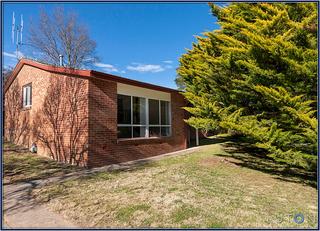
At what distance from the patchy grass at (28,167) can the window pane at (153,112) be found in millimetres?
4291

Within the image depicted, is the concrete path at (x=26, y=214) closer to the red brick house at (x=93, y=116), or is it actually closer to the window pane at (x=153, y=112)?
the red brick house at (x=93, y=116)

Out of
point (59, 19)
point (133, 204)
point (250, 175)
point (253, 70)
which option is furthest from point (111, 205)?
point (59, 19)

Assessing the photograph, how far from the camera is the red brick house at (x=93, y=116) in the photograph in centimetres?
797

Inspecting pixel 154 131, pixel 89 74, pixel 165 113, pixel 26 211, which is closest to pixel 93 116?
pixel 89 74

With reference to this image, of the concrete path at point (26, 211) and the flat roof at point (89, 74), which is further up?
the flat roof at point (89, 74)

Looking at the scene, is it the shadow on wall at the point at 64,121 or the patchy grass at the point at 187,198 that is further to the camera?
the shadow on wall at the point at 64,121

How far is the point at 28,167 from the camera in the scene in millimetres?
7770

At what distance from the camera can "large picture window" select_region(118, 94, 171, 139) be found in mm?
9297

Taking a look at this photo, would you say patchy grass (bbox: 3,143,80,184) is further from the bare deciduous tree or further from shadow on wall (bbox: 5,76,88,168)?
the bare deciduous tree

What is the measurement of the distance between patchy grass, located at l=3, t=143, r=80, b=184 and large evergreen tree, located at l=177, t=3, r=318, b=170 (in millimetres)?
5140

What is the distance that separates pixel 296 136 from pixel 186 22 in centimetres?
838

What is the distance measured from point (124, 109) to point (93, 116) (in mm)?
1714

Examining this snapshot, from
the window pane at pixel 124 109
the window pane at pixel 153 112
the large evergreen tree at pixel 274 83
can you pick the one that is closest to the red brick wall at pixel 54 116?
the window pane at pixel 124 109

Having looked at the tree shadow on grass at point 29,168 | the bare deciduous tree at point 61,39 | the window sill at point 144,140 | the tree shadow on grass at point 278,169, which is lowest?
the tree shadow on grass at point 278,169
